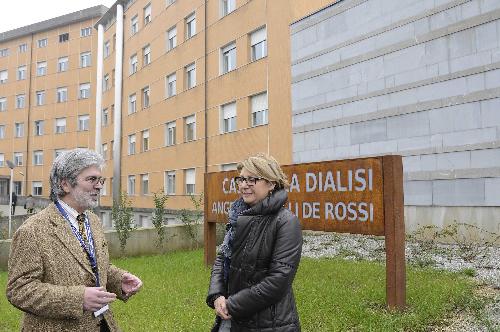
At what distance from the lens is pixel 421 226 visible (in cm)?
1069

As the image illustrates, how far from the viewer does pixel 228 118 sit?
1894 cm

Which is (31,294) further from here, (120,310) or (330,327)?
(120,310)

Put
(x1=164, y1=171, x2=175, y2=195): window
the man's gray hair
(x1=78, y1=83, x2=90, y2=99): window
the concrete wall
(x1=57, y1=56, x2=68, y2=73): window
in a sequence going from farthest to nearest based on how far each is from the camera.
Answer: (x1=57, y1=56, x2=68, y2=73): window < (x1=78, y1=83, x2=90, y2=99): window < (x1=164, y1=171, x2=175, y2=195): window < the concrete wall < the man's gray hair

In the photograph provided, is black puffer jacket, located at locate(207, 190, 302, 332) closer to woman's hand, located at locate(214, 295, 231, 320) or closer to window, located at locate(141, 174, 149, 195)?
woman's hand, located at locate(214, 295, 231, 320)

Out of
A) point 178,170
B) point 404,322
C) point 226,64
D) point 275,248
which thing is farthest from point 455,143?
point 178,170

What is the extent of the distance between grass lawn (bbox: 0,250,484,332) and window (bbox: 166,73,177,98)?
16889 millimetres

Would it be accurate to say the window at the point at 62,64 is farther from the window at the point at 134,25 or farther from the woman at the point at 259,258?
the woman at the point at 259,258

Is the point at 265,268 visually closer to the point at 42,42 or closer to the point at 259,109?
the point at 259,109

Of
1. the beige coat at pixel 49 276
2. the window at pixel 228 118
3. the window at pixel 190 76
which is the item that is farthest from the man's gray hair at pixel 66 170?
the window at pixel 190 76

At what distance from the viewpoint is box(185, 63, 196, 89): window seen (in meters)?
21.5

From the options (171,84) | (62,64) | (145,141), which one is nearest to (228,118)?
(171,84)

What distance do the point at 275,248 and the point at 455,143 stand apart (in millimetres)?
8782

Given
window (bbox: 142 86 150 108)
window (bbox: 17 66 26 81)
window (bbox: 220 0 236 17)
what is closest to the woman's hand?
window (bbox: 220 0 236 17)

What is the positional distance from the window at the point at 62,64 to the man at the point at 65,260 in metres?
40.7
